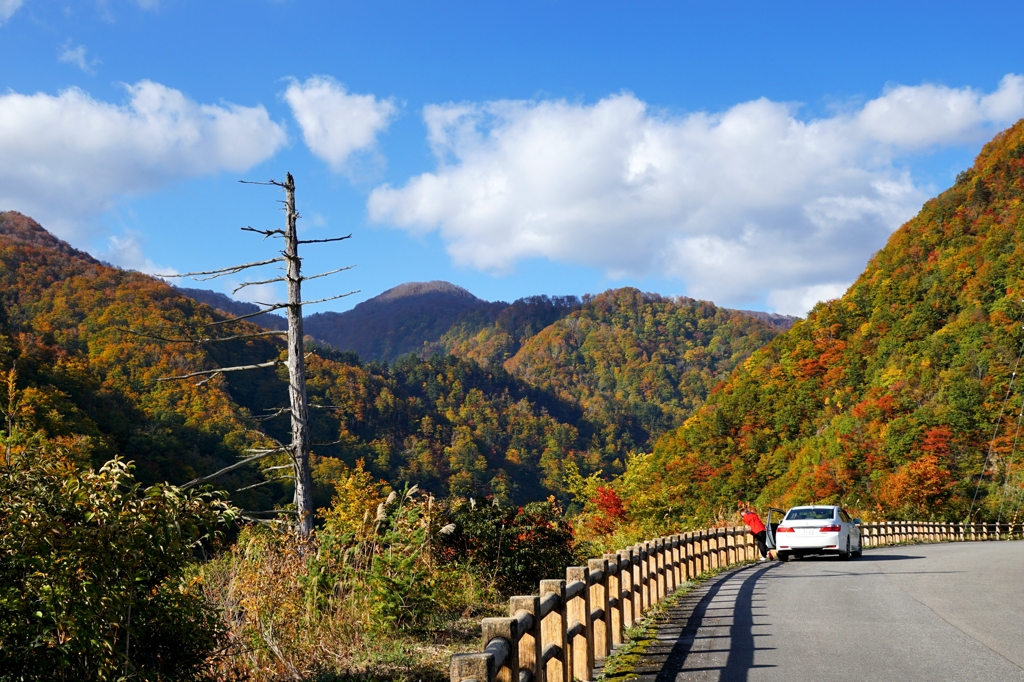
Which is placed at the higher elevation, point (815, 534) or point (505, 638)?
point (505, 638)

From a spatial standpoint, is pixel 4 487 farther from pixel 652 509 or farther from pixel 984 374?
pixel 984 374

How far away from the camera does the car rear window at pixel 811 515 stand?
76.2ft

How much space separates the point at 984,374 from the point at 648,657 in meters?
74.4

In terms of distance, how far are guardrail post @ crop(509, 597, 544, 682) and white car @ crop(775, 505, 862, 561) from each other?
18.9m

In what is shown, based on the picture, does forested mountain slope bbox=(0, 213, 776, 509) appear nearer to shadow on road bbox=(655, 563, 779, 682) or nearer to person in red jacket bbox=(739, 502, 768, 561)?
shadow on road bbox=(655, 563, 779, 682)

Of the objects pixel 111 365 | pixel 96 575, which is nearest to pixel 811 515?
Answer: pixel 96 575

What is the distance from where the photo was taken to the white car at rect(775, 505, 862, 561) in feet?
74.8

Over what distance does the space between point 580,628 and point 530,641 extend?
5.59 feet

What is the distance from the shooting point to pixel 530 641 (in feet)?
18.8

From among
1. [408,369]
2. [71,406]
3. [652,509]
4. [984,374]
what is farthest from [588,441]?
[652,509]

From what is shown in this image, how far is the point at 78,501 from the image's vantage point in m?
5.27

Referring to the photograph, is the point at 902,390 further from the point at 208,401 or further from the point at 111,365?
the point at 111,365

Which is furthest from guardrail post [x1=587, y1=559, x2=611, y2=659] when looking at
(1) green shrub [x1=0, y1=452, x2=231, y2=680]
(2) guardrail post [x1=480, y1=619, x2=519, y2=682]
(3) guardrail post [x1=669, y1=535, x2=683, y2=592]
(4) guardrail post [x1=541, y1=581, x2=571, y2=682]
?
(3) guardrail post [x1=669, y1=535, x2=683, y2=592]

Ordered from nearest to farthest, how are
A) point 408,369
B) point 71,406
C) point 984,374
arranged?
point 71,406, point 984,374, point 408,369
